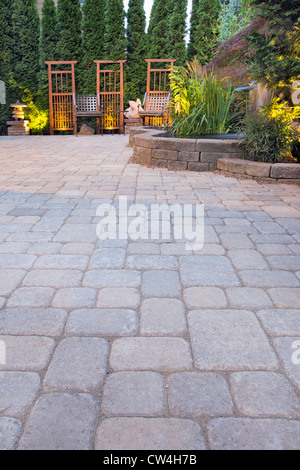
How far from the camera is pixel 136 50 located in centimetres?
1086

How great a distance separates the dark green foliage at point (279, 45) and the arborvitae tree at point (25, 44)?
761 cm

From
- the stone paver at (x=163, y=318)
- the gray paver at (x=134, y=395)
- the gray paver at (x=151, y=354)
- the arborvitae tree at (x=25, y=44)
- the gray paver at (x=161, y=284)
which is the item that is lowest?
the gray paver at (x=134, y=395)

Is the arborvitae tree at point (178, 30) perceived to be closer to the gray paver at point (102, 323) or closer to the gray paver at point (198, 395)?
the gray paver at point (102, 323)

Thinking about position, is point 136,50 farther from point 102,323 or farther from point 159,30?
point 102,323

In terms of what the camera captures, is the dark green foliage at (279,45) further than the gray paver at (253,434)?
Yes

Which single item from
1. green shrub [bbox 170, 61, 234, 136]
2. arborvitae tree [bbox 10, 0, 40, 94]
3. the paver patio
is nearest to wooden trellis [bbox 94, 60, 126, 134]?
arborvitae tree [bbox 10, 0, 40, 94]

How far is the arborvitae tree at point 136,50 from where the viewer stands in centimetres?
1062

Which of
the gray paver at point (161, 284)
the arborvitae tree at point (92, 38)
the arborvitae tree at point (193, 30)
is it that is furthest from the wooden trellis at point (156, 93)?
the gray paver at point (161, 284)

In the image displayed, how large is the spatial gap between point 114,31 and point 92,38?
0.62 metres

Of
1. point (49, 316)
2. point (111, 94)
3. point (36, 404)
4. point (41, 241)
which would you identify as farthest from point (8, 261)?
point (111, 94)

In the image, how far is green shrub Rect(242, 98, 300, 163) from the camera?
14.7ft

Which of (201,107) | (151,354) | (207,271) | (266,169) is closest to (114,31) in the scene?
(201,107)

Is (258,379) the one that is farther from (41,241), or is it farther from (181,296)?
(41,241)
